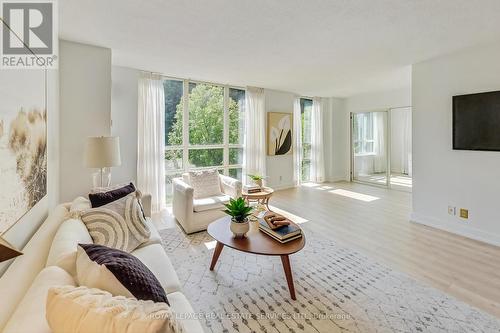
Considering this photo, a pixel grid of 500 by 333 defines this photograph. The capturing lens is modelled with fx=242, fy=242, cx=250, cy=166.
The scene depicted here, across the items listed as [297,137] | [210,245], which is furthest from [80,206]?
[297,137]

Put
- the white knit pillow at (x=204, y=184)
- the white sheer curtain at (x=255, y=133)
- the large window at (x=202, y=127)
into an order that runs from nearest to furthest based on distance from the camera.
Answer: the white knit pillow at (x=204, y=184) → the large window at (x=202, y=127) → the white sheer curtain at (x=255, y=133)

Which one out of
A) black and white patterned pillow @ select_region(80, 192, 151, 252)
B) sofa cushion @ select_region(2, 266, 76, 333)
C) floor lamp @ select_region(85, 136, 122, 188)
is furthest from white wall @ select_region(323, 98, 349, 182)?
sofa cushion @ select_region(2, 266, 76, 333)

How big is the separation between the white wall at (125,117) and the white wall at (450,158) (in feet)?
15.0

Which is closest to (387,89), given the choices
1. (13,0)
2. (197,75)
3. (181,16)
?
(197,75)

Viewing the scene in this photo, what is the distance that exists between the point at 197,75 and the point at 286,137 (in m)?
2.80

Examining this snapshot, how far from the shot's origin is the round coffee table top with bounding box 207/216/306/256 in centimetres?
203

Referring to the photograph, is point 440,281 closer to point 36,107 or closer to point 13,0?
point 36,107

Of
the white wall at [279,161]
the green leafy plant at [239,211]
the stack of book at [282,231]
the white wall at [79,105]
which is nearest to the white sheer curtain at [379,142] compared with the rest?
the white wall at [279,161]

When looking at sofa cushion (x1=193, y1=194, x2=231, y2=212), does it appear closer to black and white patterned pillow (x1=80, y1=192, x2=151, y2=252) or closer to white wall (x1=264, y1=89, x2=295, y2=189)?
black and white patterned pillow (x1=80, y1=192, x2=151, y2=252)

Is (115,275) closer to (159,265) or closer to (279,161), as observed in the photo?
(159,265)

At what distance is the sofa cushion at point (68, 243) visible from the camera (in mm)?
1175

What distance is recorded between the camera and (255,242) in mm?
2189

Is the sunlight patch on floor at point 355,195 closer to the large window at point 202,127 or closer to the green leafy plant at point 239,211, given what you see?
the large window at point 202,127

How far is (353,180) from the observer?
7363mm
